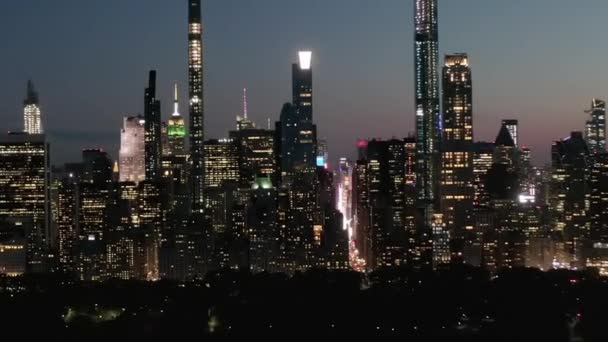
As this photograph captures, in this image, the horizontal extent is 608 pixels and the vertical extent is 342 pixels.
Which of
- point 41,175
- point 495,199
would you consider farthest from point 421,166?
point 41,175

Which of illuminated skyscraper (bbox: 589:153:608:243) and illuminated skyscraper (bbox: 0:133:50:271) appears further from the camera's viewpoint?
illuminated skyscraper (bbox: 0:133:50:271)

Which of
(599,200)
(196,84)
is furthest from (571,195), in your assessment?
(196,84)

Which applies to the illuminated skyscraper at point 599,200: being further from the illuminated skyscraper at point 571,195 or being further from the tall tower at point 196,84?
the tall tower at point 196,84

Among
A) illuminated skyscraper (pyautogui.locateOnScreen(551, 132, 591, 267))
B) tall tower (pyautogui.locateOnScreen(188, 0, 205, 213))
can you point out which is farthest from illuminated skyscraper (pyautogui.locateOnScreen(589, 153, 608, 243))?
tall tower (pyautogui.locateOnScreen(188, 0, 205, 213))

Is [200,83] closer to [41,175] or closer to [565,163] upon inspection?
[41,175]

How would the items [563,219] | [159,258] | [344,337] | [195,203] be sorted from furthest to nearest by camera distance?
[195,203], [563,219], [159,258], [344,337]

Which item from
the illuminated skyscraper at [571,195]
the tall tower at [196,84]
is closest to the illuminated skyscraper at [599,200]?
the illuminated skyscraper at [571,195]

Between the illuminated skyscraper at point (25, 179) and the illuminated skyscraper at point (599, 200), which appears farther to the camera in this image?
the illuminated skyscraper at point (25, 179)

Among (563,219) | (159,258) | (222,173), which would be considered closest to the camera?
(159,258)

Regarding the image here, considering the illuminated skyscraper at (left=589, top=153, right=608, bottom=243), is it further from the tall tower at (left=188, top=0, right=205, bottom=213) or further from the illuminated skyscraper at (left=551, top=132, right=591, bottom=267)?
the tall tower at (left=188, top=0, right=205, bottom=213)
